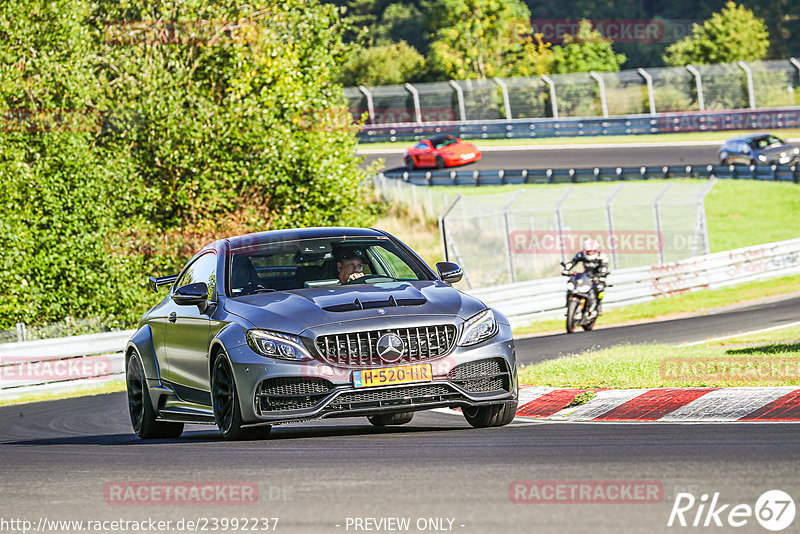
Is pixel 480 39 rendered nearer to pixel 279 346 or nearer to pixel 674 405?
pixel 674 405

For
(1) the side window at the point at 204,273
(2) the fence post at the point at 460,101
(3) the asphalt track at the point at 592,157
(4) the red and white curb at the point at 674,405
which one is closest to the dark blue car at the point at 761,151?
(3) the asphalt track at the point at 592,157

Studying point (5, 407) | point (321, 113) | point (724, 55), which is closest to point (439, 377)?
point (5, 407)

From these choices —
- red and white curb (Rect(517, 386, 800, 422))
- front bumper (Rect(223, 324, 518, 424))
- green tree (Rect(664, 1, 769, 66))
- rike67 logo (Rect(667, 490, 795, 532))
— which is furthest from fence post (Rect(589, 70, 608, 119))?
rike67 logo (Rect(667, 490, 795, 532))

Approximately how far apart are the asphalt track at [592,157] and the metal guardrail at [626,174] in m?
3.54

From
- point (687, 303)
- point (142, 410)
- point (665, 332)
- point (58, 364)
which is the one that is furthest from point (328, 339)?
point (687, 303)

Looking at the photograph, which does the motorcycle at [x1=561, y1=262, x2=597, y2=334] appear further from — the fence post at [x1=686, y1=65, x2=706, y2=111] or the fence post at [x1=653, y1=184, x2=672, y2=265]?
the fence post at [x1=686, y1=65, x2=706, y2=111]

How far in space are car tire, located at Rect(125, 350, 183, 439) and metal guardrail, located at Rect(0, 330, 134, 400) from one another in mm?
7884

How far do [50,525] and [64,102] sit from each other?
22.3 metres

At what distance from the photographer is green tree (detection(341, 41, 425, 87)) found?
8644 cm

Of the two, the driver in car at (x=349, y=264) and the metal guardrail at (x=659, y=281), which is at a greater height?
the driver in car at (x=349, y=264)

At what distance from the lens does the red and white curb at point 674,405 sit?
888 centimetres

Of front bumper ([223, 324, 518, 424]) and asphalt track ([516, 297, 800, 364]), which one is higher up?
front bumper ([223, 324, 518, 424])

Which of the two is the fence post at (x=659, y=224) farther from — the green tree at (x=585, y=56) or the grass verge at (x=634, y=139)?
the green tree at (x=585, y=56)

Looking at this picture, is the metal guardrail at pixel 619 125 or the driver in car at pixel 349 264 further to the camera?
the metal guardrail at pixel 619 125
